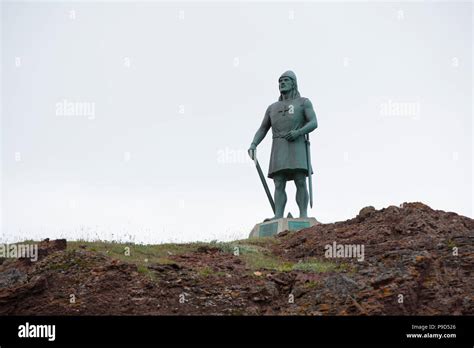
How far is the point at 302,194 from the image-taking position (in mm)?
20094

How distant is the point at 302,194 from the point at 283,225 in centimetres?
127

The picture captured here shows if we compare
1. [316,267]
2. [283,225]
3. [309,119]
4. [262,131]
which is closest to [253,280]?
[316,267]

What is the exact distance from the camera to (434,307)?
12.0 metres

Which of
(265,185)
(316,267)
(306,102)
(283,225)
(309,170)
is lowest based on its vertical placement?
(316,267)

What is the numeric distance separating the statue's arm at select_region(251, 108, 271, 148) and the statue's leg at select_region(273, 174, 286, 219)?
4.20 feet

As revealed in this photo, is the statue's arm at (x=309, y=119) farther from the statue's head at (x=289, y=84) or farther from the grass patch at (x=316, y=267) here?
the grass patch at (x=316, y=267)

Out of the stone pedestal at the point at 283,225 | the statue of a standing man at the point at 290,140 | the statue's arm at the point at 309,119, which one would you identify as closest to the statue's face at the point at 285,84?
the statue of a standing man at the point at 290,140

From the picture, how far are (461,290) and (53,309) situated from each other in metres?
6.29

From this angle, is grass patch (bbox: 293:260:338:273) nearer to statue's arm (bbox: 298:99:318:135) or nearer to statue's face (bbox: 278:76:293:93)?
statue's arm (bbox: 298:99:318:135)

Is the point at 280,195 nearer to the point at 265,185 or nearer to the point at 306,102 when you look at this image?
the point at 265,185

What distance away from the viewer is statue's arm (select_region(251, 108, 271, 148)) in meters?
21.1

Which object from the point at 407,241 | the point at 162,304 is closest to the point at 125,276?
the point at 162,304
